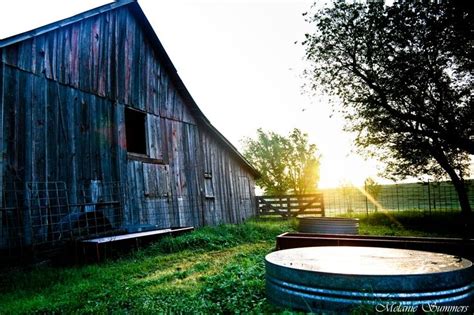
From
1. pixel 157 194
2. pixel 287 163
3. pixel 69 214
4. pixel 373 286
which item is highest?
pixel 287 163

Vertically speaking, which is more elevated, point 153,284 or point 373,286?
point 373,286

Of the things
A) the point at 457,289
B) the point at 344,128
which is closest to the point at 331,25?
the point at 344,128

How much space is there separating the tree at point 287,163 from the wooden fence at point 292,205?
9128mm

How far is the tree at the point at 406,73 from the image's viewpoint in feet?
34.1

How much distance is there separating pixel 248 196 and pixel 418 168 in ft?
29.1

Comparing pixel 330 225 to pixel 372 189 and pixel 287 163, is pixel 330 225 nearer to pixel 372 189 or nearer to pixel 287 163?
pixel 372 189

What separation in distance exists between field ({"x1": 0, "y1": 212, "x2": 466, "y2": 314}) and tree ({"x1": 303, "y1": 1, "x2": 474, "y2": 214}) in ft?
28.0

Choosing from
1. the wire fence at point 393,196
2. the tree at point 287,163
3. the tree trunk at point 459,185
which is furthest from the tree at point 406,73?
the tree at point 287,163

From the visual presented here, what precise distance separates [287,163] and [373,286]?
28.0 metres

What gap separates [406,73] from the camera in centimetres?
1123

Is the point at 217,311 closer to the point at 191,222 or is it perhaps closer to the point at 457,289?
the point at 457,289

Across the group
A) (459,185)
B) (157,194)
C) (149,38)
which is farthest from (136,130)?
(459,185)

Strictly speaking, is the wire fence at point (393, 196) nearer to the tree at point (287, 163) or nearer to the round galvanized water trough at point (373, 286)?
the tree at point (287, 163)

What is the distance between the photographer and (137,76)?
10.5 meters
